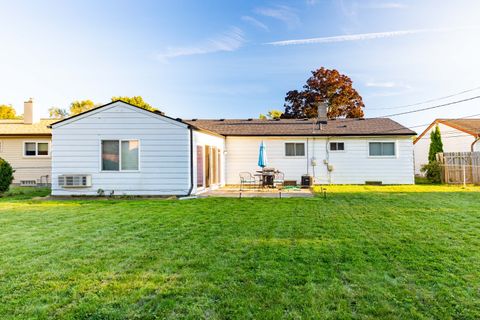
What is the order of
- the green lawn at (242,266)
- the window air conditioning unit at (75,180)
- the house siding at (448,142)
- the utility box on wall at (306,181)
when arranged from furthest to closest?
1. the house siding at (448,142)
2. the utility box on wall at (306,181)
3. the window air conditioning unit at (75,180)
4. the green lawn at (242,266)

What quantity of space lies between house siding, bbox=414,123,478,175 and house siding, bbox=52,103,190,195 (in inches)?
653

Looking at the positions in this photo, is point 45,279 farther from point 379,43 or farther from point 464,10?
point 379,43

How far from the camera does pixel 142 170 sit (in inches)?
443

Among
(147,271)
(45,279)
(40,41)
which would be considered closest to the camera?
(45,279)

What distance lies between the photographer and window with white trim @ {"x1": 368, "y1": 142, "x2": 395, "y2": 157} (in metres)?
16.1

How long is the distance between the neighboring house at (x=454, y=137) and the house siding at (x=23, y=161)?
2320cm

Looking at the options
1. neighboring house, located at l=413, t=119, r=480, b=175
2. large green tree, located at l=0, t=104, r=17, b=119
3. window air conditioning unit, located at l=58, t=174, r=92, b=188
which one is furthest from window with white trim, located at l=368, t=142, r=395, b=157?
large green tree, located at l=0, t=104, r=17, b=119

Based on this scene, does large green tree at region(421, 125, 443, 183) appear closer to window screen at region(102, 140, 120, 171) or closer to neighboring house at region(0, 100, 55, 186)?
window screen at region(102, 140, 120, 171)

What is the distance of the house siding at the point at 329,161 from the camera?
Answer: 15.9 meters

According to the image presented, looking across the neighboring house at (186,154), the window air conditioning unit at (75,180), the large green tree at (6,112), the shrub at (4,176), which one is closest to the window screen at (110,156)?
the neighboring house at (186,154)

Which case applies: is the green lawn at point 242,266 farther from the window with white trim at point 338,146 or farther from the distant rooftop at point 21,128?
the distant rooftop at point 21,128

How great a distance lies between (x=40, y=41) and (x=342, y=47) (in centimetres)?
1772

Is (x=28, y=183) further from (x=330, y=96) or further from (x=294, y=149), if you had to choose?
(x=330, y=96)

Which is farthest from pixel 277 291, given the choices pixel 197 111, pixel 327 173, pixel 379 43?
pixel 197 111
